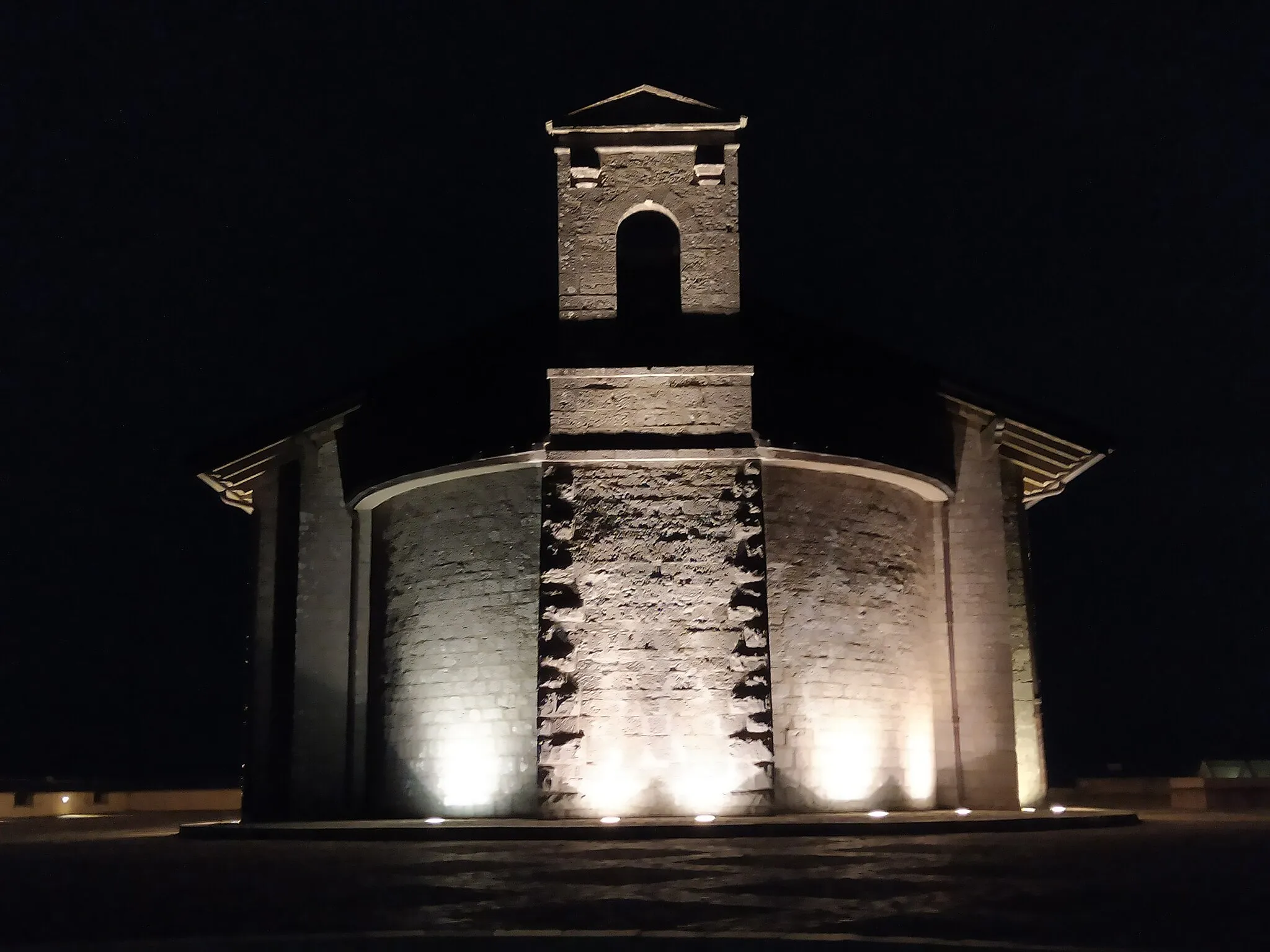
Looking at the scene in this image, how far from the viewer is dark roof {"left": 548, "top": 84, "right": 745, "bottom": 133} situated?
18.6m

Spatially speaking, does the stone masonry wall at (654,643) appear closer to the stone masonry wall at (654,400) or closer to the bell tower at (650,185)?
the stone masonry wall at (654,400)

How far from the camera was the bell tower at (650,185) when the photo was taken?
18.5 m

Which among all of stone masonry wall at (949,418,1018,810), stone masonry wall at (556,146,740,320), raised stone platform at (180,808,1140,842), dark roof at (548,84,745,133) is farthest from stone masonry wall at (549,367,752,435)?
stone masonry wall at (949,418,1018,810)

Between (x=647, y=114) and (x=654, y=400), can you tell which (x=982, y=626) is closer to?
(x=654, y=400)

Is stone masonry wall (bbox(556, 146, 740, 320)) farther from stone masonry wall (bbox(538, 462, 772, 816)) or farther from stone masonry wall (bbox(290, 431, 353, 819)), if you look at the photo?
stone masonry wall (bbox(290, 431, 353, 819))

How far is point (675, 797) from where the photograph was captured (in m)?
16.7

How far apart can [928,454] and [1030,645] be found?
12.8 ft

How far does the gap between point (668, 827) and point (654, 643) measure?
9.88 feet

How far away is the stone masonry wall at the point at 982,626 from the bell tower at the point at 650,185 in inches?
232

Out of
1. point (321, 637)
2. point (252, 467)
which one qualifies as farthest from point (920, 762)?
point (252, 467)

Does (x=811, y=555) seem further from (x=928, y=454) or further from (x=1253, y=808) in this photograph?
(x=1253, y=808)

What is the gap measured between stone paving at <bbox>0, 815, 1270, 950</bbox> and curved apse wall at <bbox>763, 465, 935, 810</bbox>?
3.68 meters

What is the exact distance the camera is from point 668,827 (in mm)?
14727

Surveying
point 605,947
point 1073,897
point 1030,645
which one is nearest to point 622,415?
point 1030,645
